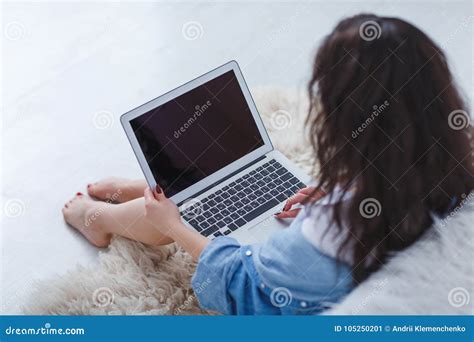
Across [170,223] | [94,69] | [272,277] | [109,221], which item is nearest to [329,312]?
[272,277]

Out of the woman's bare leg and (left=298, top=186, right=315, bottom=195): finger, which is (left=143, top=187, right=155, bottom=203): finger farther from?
(left=298, top=186, right=315, bottom=195): finger

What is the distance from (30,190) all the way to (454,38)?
79cm

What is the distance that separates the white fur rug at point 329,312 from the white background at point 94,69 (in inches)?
2.9

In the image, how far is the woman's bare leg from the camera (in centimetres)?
123

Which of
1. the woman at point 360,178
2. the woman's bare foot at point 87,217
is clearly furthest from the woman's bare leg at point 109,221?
the woman at point 360,178

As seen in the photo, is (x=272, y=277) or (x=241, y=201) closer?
(x=272, y=277)

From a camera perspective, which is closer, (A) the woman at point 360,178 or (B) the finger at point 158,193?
(A) the woman at point 360,178

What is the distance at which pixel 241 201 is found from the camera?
3.95 ft

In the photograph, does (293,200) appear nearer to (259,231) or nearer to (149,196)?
(259,231)

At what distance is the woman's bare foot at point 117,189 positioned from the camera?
4.36 feet

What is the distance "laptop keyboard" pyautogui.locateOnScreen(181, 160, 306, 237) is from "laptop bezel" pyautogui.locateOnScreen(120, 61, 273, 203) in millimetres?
20

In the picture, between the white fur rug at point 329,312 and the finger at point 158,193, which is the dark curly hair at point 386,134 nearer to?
the white fur rug at point 329,312

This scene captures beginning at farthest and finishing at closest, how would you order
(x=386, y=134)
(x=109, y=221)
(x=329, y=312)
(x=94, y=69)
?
(x=94, y=69), (x=109, y=221), (x=329, y=312), (x=386, y=134)

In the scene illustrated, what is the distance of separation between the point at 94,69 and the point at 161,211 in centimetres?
44
